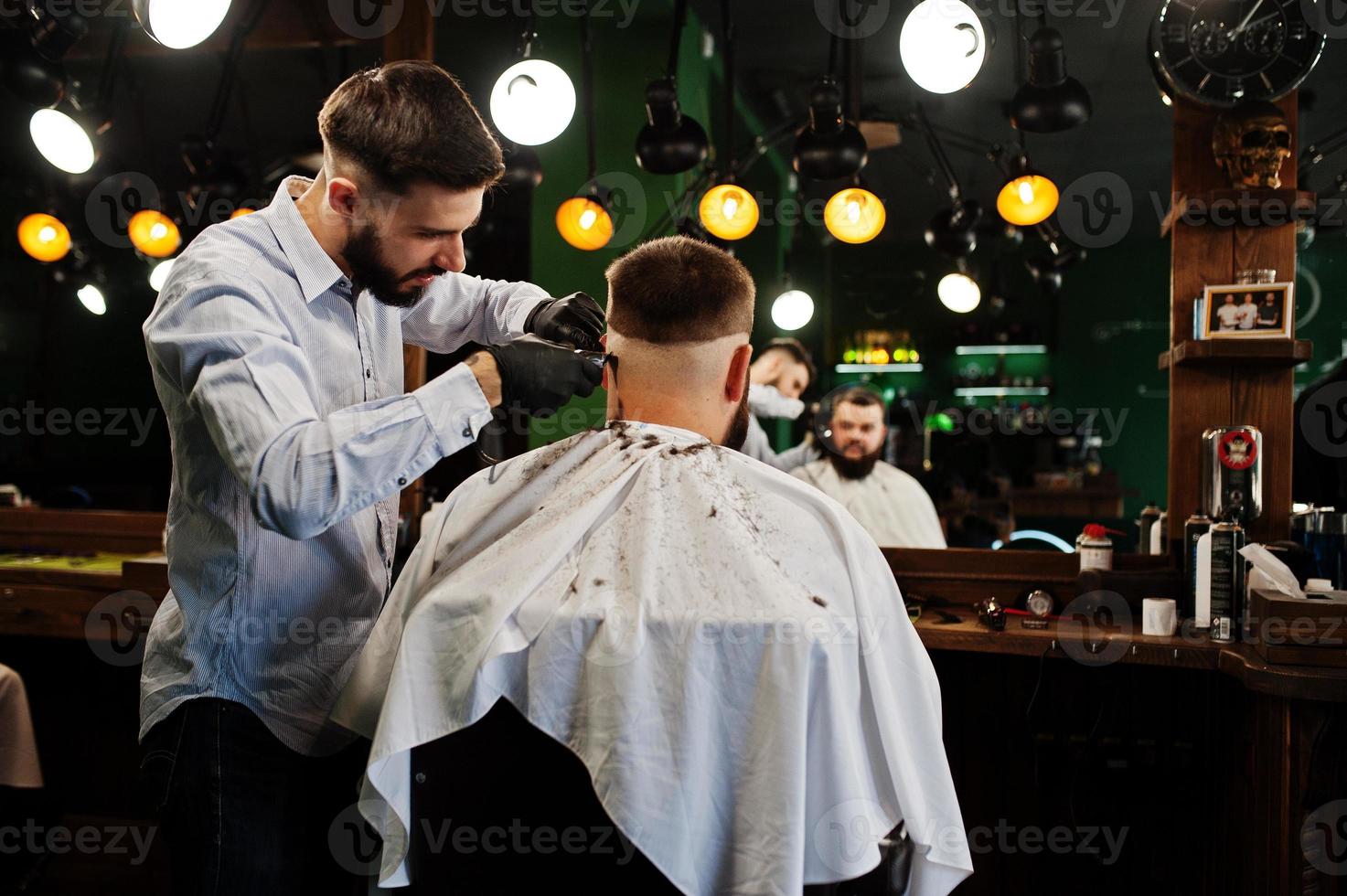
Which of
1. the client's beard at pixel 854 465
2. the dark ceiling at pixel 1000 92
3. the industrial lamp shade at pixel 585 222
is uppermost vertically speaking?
the dark ceiling at pixel 1000 92

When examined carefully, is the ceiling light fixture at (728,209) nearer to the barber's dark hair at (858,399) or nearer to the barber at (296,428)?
the barber's dark hair at (858,399)

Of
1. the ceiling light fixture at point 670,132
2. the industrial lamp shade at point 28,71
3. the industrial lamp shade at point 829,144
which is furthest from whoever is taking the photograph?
the ceiling light fixture at point 670,132

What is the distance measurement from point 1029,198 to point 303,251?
2.64 m

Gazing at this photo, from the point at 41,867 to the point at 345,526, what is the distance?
7.89 feet

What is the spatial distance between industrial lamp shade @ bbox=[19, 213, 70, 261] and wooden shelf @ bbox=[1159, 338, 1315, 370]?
4.58m

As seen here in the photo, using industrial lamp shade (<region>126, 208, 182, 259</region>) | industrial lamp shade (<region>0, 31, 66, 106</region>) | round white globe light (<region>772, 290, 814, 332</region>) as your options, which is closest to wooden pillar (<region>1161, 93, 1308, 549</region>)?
round white globe light (<region>772, 290, 814, 332</region>)

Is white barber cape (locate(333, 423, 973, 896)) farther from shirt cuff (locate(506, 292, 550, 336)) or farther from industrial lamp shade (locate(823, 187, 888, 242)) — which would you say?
industrial lamp shade (locate(823, 187, 888, 242))

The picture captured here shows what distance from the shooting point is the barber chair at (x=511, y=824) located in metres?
1.06

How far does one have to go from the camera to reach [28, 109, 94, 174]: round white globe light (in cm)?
317

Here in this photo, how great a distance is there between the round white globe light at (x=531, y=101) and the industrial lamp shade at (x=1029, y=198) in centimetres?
156

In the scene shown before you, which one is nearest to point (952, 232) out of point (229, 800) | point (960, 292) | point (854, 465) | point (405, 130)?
point (960, 292)

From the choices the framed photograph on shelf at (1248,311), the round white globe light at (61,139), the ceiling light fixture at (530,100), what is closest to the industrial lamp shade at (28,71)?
the round white globe light at (61,139)

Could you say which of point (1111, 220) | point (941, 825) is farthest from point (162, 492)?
point (1111, 220)

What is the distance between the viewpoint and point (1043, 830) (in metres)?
2.54
